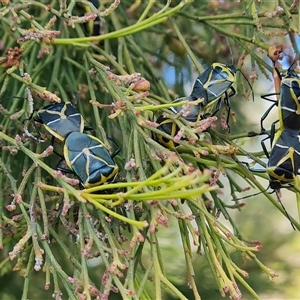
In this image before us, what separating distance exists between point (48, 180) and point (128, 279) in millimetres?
404

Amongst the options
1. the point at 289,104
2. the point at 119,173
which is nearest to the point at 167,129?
the point at 119,173

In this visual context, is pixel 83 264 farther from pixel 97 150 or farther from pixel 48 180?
pixel 48 180

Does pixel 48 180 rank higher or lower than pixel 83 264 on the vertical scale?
higher

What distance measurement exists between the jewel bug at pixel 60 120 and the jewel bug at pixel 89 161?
55mm

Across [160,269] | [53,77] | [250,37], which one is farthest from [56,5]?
[160,269]

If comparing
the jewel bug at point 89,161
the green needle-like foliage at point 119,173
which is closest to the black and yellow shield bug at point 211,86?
the green needle-like foliage at point 119,173

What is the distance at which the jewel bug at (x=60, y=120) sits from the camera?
3.32ft

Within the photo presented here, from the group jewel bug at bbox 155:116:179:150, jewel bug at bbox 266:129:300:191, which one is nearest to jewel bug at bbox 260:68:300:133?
jewel bug at bbox 266:129:300:191

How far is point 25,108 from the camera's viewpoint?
3.51 ft

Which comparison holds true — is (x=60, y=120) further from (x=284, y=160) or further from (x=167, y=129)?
(x=284, y=160)

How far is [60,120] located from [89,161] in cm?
15

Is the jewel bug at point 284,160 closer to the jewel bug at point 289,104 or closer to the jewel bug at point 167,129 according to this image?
the jewel bug at point 289,104

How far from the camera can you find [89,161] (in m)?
0.90

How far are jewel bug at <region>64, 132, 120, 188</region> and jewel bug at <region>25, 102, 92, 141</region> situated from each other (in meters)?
0.05
